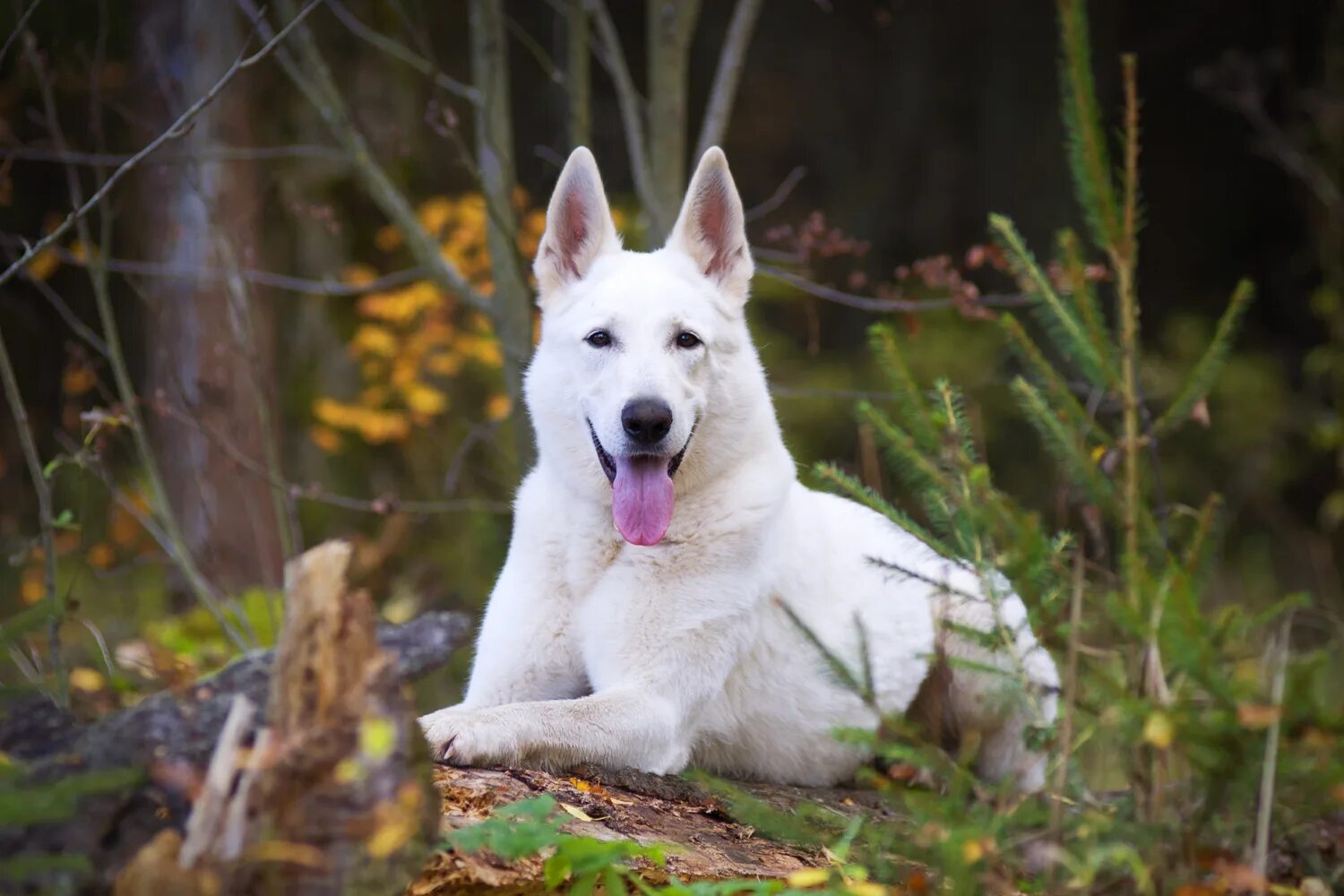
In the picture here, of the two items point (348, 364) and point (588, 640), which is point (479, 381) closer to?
point (348, 364)

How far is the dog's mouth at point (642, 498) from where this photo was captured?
3600 millimetres

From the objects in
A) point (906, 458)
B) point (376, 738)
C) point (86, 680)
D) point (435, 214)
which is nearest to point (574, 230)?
point (906, 458)

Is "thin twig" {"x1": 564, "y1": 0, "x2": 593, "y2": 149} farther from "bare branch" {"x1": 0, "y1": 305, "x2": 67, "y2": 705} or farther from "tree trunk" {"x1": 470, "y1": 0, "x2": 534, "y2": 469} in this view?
"bare branch" {"x1": 0, "y1": 305, "x2": 67, "y2": 705}

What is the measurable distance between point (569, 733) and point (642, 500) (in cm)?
69

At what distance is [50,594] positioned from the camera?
4199 millimetres

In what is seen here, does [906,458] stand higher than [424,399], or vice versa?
[906,458]

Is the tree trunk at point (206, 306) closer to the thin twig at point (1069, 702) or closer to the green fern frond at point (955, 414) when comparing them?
the green fern frond at point (955, 414)

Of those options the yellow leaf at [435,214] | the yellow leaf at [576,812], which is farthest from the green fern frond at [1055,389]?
the yellow leaf at [435,214]

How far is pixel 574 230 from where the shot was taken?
13.4ft

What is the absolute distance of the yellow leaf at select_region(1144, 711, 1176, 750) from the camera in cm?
196

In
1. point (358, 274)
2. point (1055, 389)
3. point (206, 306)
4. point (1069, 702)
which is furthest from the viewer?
point (358, 274)

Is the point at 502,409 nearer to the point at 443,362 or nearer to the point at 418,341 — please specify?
the point at 443,362

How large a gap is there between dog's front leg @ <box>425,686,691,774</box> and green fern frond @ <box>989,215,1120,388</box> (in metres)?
1.57

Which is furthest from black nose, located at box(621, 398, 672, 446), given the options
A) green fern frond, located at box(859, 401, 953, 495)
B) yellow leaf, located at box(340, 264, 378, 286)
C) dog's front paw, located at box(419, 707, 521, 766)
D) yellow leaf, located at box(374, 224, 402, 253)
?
yellow leaf, located at box(374, 224, 402, 253)
